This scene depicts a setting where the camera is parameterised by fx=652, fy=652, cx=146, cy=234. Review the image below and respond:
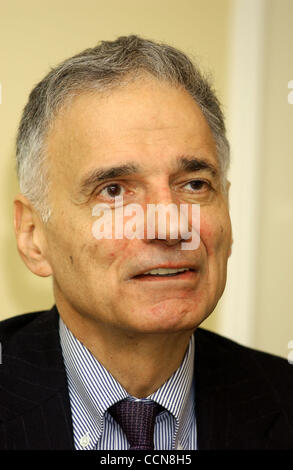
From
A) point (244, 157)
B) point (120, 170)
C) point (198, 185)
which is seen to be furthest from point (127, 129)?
point (244, 157)

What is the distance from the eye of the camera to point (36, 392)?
154cm

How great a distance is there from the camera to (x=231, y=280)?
226 cm

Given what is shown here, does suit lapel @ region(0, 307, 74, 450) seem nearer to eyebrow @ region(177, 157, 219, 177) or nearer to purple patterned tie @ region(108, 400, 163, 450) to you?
purple patterned tie @ region(108, 400, 163, 450)

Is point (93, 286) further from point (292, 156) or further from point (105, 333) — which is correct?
point (292, 156)

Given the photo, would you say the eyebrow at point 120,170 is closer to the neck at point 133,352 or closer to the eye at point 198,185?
the eye at point 198,185

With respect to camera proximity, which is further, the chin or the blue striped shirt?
the blue striped shirt

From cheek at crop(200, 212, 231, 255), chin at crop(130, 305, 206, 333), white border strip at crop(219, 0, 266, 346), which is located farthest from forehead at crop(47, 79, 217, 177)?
white border strip at crop(219, 0, 266, 346)

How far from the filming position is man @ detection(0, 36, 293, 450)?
1.44m

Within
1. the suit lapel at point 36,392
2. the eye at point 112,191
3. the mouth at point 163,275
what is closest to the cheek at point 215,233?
the mouth at point 163,275

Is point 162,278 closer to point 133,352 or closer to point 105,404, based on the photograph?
point 133,352

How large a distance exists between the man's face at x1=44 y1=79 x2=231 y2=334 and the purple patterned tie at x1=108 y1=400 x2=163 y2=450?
208mm

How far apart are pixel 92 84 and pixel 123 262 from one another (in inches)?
17.1

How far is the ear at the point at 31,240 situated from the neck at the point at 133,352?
6.3 inches
